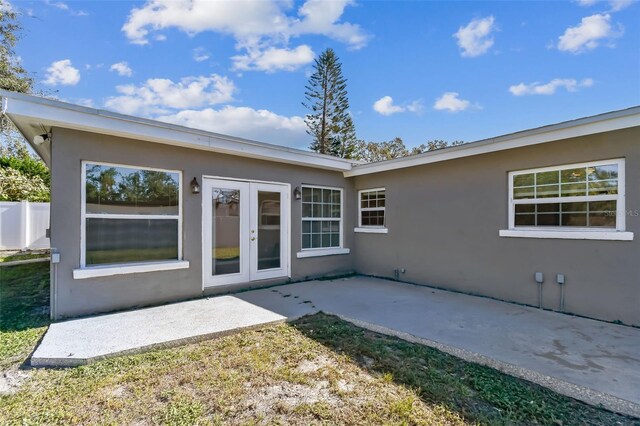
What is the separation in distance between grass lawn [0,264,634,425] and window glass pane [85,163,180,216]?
2076 mm

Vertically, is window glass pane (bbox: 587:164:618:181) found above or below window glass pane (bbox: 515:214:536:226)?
above

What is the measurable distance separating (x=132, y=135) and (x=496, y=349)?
585 cm

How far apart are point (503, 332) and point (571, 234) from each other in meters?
2.12

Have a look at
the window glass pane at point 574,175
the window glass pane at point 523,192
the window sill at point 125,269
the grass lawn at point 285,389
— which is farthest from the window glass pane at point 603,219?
the window sill at point 125,269

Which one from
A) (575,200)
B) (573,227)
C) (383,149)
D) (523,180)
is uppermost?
(383,149)

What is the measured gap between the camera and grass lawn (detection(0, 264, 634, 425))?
245 cm

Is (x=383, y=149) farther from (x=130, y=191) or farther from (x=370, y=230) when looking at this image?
(x=130, y=191)

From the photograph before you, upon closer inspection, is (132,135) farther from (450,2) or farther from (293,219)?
(450,2)

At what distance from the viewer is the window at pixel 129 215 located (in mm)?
4922

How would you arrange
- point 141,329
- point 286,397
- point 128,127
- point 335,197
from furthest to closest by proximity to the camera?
point 335,197 → point 128,127 → point 141,329 → point 286,397

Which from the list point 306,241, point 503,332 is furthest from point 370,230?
point 503,332

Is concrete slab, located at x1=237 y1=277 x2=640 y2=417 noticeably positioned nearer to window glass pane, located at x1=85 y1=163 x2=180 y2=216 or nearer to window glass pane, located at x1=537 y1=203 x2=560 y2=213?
window glass pane, located at x1=537 y1=203 x2=560 y2=213

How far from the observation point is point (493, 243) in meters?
5.98

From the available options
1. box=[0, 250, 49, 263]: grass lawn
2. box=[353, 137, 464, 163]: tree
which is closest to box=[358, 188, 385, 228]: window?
box=[0, 250, 49, 263]: grass lawn
